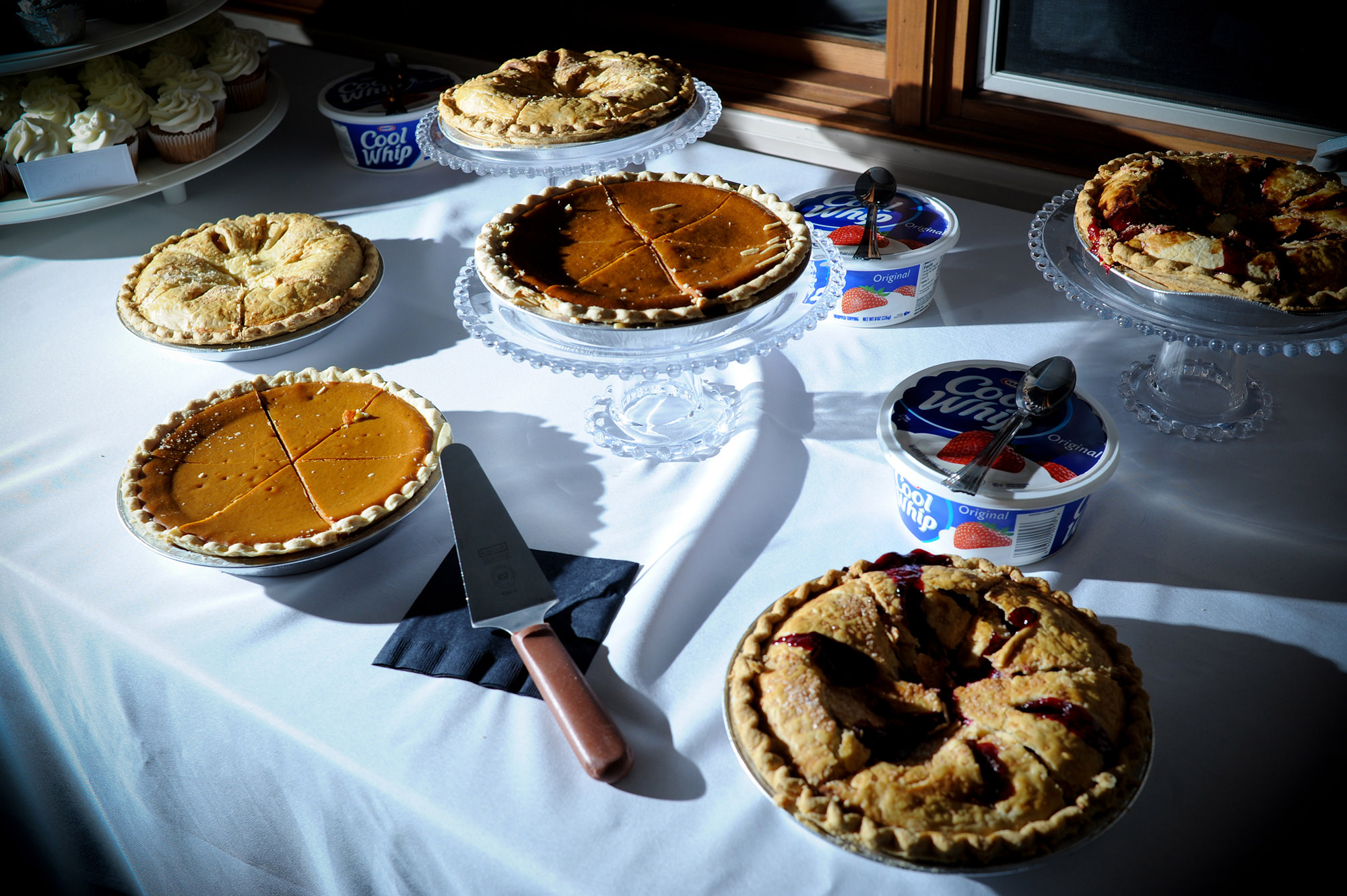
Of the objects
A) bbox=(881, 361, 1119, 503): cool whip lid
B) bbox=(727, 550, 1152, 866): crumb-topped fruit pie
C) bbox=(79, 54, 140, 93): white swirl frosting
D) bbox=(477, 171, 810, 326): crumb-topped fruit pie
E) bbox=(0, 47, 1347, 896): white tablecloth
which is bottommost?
bbox=(0, 47, 1347, 896): white tablecloth

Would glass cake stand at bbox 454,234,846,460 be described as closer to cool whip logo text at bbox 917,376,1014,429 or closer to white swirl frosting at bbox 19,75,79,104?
cool whip logo text at bbox 917,376,1014,429

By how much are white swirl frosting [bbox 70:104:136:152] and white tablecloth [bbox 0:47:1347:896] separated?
0.44 meters

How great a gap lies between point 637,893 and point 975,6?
1.92m

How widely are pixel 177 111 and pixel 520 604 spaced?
173 cm

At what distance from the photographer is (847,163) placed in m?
2.32

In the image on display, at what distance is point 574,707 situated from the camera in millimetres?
1062

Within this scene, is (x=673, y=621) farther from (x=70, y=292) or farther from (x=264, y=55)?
(x=264, y=55)

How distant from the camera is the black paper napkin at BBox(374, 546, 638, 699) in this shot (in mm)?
1184

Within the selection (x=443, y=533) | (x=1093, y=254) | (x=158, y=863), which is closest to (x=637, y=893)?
(x=443, y=533)

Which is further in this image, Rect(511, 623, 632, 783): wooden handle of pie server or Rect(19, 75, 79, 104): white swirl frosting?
Rect(19, 75, 79, 104): white swirl frosting

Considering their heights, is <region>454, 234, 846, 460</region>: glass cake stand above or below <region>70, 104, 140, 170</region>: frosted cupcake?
below

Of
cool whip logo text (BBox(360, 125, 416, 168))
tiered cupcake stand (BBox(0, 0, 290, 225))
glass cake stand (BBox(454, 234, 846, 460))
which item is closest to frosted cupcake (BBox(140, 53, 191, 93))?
tiered cupcake stand (BBox(0, 0, 290, 225))

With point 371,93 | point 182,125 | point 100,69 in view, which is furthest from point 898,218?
point 100,69

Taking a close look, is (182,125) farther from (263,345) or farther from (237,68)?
(263,345)
